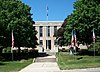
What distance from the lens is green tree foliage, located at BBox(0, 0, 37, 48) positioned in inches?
1882

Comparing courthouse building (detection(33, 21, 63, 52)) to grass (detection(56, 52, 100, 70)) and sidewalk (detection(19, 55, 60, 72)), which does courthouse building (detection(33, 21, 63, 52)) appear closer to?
grass (detection(56, 52, 100, 70))

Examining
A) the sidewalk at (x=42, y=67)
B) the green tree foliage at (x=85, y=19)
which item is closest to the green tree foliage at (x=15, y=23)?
the green tree foliage at (x=85, y=19)

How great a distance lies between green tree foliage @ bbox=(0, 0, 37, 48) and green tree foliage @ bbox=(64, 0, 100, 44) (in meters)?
6.96

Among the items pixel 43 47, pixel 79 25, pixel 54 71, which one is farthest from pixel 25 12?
pixel 43 47

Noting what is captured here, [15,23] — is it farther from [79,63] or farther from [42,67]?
[42,67]

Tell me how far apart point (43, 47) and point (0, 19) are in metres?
46.5

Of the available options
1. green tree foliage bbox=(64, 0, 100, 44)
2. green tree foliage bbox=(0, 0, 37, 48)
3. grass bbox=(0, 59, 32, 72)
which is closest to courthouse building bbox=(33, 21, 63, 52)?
green tree foliage bbox=(0, 0, 37, 48)

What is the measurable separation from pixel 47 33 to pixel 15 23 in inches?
1777

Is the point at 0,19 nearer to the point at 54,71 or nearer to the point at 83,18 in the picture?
the point at 83,18

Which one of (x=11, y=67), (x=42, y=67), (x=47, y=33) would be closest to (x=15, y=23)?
(x=11, y=67)

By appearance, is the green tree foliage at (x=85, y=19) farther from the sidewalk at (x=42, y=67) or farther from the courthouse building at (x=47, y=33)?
the courthouse building at (x=47, y=33)

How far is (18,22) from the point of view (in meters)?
49.1

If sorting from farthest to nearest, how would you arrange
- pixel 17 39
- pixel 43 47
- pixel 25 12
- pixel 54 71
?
pixel 43 47 < pixel 25 12 < pixel 17 39 < pixel 54 71

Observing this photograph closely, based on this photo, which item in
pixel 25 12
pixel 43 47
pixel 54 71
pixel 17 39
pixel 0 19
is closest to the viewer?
pixel 54 71
